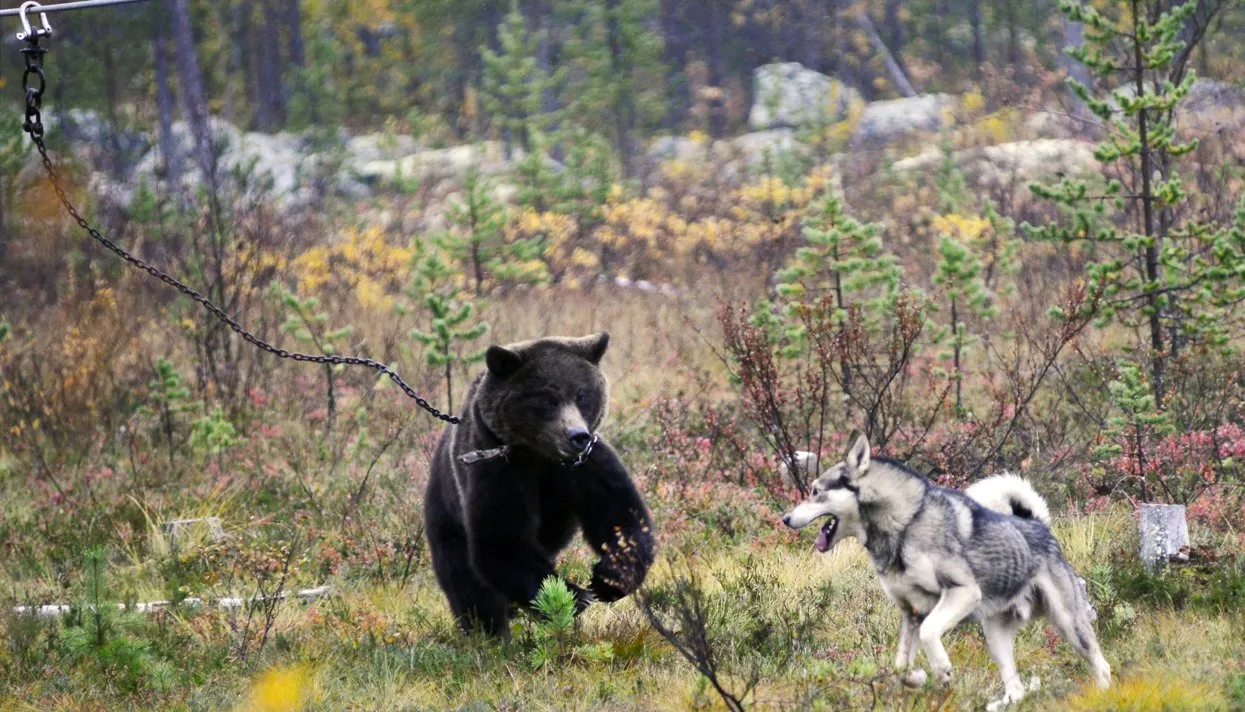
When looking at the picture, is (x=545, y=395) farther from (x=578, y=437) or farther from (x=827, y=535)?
(x=827, y=535)

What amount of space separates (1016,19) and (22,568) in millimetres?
31861

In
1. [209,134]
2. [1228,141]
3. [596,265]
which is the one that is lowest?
[596,265]

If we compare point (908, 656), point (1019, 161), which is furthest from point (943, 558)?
point (1019, 161)

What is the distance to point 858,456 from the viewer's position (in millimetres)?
5059

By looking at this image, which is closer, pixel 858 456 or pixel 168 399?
pixel 858 456

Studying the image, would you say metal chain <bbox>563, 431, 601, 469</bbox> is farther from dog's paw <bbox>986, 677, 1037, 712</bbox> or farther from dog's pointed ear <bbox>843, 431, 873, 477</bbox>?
dog's paw <bbox>986, 677, 1037, 712</bbox>

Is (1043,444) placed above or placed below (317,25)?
below

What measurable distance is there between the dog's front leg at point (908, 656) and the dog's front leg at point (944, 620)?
0.07 metres

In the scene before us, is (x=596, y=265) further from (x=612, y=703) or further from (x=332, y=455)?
(x=612, y=703)

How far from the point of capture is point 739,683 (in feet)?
17.9

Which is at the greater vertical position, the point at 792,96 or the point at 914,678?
the point at 792,96

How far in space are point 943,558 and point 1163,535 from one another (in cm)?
220

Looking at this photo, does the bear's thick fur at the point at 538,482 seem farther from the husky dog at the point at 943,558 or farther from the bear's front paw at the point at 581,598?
the husky dog at the point at 943,558

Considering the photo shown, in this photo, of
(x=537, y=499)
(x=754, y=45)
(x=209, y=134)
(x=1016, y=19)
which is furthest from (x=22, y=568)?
(x=754, y=45)
